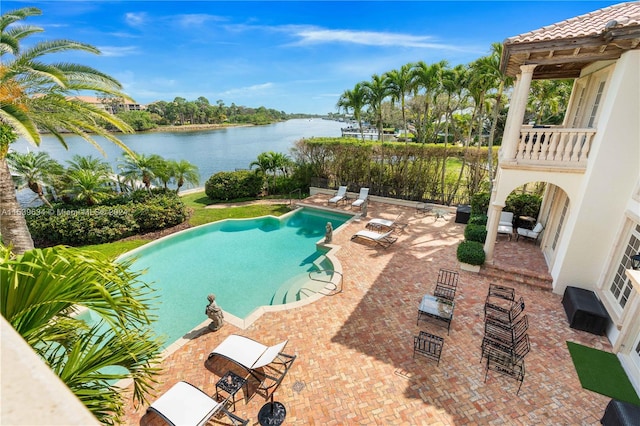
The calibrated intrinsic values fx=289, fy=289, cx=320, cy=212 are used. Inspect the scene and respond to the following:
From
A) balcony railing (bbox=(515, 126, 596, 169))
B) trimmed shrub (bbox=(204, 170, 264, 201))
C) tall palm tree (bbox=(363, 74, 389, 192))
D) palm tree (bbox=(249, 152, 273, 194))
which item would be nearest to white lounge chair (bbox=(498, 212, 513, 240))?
balcony railing (bbox=(515, 126, 596, 169))

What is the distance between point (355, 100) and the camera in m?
20.0

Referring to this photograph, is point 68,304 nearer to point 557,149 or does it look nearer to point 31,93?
point 31,93

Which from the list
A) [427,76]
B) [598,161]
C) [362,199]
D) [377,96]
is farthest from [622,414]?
[377,96]

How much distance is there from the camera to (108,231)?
14.2 m

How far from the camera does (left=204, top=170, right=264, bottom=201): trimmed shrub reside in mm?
20922

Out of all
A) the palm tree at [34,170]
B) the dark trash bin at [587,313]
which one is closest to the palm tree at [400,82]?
the dark trash bin at [587,313]

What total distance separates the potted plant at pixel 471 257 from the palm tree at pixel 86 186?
17669mm

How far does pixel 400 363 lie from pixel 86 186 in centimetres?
1684

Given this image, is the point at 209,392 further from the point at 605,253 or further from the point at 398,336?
the point at 605,253

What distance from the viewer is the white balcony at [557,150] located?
27.6 feet

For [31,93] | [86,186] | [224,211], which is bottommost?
[224,211]

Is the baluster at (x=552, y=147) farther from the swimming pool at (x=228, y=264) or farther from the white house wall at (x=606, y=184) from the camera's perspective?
the swimming pool at (x=228, y=264)

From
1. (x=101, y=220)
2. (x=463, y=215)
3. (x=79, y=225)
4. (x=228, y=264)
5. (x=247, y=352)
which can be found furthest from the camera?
(x=463, y=215)

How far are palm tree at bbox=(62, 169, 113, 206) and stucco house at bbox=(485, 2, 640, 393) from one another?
61.0 feet
